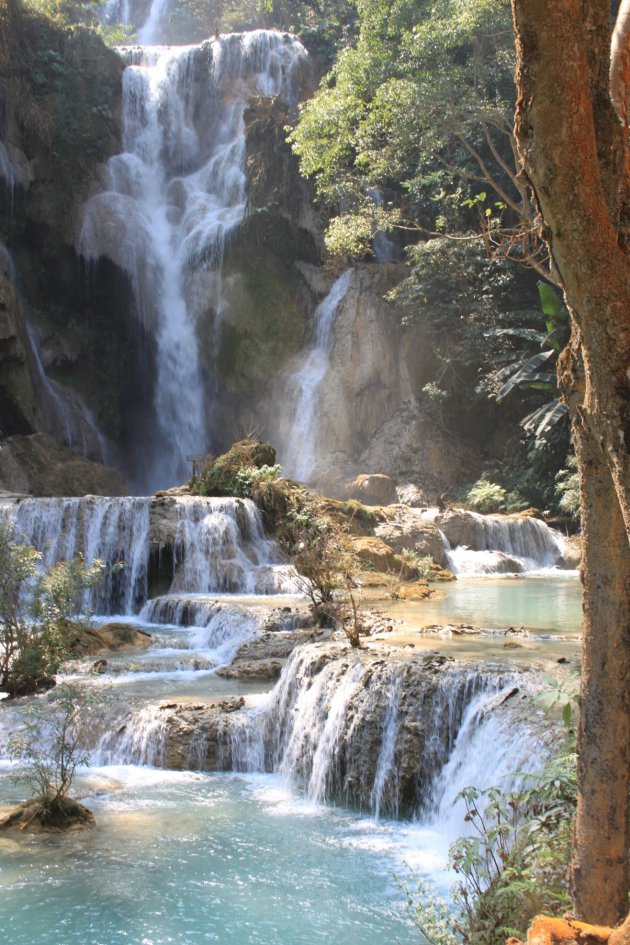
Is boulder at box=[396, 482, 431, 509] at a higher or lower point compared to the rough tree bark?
higher

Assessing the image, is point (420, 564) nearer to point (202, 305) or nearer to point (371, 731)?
point (371, 731)

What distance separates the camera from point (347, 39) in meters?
30.8

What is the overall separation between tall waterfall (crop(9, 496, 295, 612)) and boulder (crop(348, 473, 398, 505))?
5885 millimetres

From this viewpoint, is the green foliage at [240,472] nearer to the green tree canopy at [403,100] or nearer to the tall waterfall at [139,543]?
the tall waterfall at [139,543]

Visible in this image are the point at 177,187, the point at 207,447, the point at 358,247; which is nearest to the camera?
the point at 358,247

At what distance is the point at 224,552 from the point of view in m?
16.1

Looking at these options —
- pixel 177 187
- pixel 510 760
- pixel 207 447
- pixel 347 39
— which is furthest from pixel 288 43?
pixel 510 760

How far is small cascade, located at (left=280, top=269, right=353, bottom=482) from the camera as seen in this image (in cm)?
2569

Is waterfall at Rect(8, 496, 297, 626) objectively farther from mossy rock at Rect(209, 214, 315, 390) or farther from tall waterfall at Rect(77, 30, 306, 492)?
mossy rock at Rect(209, 214, 315, 390)

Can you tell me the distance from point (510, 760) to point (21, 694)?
521 centimetres

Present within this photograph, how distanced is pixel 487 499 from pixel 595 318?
20007mm

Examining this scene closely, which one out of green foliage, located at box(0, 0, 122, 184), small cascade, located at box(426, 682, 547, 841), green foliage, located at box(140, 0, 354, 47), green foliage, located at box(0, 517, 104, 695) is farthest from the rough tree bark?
green foliage, located at box(140, 0, 354, 47)

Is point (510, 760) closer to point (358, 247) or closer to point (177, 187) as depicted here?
point (358, 247)

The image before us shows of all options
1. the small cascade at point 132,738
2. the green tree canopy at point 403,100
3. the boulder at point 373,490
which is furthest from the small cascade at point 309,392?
the small cascade at point 132,738
